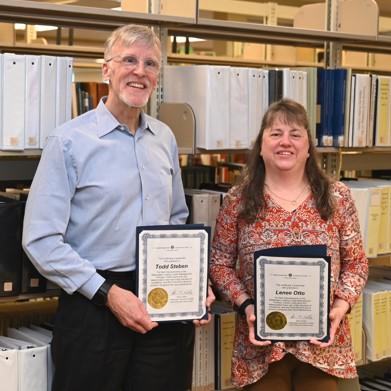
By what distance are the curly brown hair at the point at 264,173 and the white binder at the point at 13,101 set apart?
77 cm

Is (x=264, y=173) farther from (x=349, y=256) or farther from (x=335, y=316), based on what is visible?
(x=335, y=316)

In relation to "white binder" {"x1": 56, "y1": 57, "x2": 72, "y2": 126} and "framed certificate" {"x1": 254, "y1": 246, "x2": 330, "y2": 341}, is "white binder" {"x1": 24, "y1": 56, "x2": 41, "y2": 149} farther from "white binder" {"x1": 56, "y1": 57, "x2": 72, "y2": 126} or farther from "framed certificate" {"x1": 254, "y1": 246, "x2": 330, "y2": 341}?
"framed certificate" {"x1": 254, "y1": 246, "x2": 330, "y2": 341}

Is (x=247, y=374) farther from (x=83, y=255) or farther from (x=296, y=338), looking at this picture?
(x=83, y=255)

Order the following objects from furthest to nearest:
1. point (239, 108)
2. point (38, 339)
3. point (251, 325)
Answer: point (239, 108) < point (38, 339) < point (251, 325)

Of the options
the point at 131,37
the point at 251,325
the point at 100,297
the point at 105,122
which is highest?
the point at 131,37

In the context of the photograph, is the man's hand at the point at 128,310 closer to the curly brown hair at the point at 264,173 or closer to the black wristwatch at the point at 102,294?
the black wristwatch at the point at 102,294

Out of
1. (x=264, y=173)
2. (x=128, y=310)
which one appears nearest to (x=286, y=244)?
(x=264, y=173)

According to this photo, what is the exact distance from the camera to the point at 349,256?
8.33 ft

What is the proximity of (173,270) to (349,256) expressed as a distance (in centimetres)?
61

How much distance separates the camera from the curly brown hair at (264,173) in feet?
8.14

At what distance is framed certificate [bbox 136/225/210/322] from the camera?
2.33m

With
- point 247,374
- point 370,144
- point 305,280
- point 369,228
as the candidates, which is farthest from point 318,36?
point 247,374

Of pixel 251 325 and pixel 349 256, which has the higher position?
pixel 349 256

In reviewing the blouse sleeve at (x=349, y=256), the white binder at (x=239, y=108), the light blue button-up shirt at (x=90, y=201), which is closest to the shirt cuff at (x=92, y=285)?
the light blue button-up shirt at (x=90, y=201)
